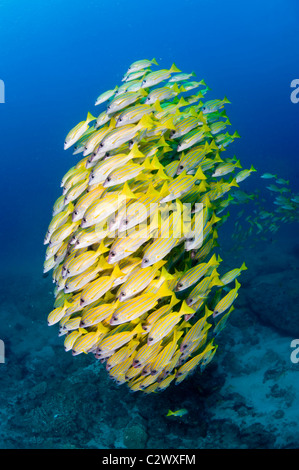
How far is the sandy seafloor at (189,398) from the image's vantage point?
568cm

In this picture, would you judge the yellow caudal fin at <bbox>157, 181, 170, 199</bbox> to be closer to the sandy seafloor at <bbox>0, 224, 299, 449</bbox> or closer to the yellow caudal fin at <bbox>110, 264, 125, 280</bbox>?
the yellow caudal fin at <bbox>110, 264, 125, 280</bbox>

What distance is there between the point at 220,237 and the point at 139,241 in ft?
74.5

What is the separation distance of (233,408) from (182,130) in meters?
5.09

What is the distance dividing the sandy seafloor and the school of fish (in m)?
2.12

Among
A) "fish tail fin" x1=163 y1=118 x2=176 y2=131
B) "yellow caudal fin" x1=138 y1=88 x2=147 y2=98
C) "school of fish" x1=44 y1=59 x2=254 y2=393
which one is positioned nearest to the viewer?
"school of fish" x1=44 y1=59 x2=254 y2=393

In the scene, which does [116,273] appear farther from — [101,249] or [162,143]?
[162,143]

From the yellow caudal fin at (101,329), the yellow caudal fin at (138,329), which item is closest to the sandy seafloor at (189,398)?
the yellow caudal fin at (101,329)

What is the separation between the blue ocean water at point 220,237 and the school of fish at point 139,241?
2.57m

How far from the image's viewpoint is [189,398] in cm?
611

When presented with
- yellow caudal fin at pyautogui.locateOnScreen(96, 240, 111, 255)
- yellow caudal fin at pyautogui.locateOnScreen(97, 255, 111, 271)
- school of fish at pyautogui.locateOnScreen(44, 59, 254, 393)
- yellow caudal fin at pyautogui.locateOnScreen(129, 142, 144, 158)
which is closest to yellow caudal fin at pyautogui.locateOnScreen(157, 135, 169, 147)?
school of fish at pyautogui.locateOnScreen(44, 59, 254, 393)

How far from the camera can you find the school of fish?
10.1 feet

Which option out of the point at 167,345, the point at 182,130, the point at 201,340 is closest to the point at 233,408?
the point at 201,340

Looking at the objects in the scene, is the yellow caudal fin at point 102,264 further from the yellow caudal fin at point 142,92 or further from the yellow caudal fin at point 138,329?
the yellow caudal fin at point 142,92

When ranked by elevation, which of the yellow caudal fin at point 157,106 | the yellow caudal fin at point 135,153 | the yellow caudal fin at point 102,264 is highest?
the yellow caudal fin at point 157,106
